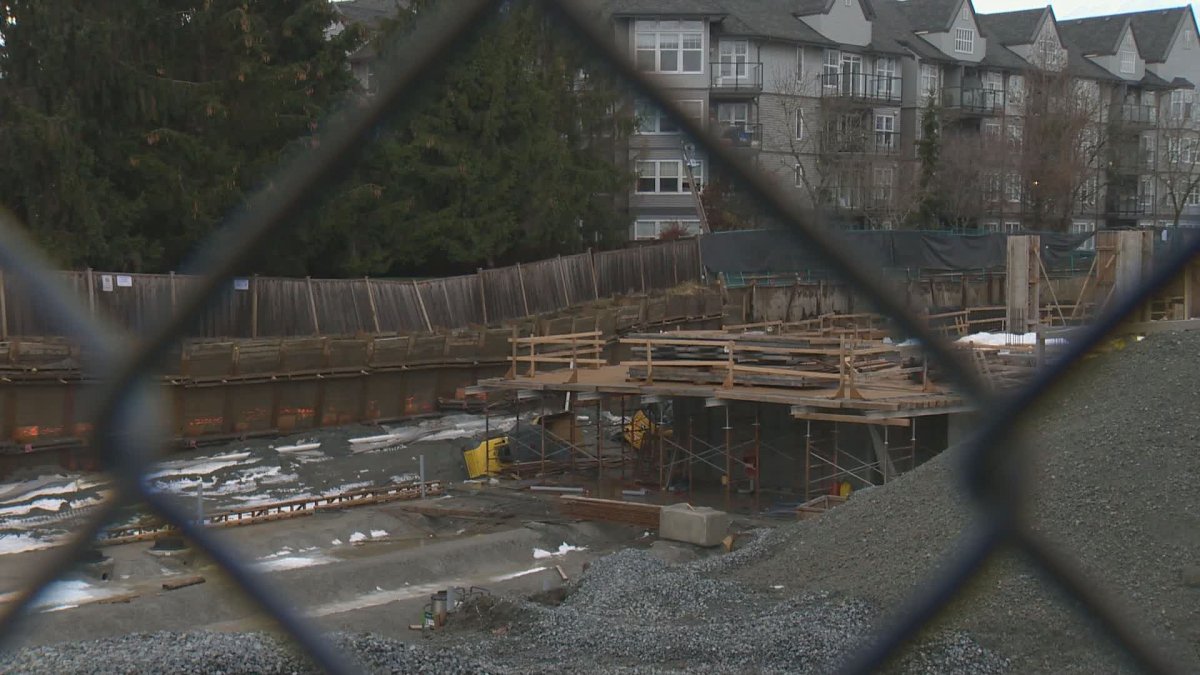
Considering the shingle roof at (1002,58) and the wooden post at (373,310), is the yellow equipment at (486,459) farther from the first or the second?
the shingle roof at (1002,58)

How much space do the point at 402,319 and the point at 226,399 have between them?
411cm

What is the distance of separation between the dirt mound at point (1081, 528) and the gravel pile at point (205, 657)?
346cm

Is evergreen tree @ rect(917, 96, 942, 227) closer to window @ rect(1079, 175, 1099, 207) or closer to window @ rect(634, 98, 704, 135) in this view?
window @ rect(1079, 175, 1099, 207)

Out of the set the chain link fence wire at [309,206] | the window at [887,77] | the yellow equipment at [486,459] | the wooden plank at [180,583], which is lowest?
the yellow equipment at [486,459]

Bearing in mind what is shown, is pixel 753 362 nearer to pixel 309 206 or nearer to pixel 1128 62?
pixel 1128 62

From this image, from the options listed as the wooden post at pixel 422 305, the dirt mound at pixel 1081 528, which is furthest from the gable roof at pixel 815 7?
the wooden post at pixel 422 305

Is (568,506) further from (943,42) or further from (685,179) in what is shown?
(685,179)

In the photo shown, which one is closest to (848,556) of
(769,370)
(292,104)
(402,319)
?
(769,370)

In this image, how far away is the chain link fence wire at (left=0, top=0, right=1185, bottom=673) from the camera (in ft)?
3.45

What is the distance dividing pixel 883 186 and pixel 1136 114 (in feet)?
4.43

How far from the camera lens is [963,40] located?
4293 millimetres

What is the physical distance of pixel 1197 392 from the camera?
30.8 feet

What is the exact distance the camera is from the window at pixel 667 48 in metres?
1.02

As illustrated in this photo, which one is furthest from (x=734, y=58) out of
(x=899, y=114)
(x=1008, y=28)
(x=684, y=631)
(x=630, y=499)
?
(x=630, y=499)
